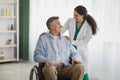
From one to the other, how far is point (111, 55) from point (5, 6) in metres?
2.82

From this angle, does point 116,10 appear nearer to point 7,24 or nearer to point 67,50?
point 67,50

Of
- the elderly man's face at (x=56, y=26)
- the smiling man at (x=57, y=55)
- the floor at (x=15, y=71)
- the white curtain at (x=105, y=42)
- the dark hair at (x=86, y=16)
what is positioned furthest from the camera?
the floor at (x=15, y=71)

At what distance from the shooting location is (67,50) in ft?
10.9

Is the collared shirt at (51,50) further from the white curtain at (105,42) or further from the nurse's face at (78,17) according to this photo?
A: the white curtain at (105,42)

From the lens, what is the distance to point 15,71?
5.11 m

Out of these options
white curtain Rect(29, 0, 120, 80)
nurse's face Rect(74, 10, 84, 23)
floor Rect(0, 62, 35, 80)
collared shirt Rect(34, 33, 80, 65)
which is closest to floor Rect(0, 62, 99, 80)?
floor Rect(0, 62, 35, 80)

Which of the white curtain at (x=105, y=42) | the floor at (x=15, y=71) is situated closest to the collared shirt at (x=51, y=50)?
the white curtain at (x=105, y=42)

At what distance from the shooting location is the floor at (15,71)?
15.4 ft

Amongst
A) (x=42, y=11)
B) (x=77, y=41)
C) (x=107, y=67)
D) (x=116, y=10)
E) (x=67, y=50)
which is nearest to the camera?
(x=67, y=50)

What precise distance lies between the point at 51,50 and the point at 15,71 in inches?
81.7

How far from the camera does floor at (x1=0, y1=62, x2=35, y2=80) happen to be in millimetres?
4688

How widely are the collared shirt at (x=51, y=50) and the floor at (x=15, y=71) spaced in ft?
5.08

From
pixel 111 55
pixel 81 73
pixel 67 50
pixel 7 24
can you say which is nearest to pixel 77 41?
pixel 67 50

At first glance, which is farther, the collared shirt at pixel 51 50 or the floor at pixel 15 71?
the floor at pixel 15 71
